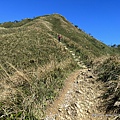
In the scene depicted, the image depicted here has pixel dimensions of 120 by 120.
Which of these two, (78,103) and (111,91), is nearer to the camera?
(78,103)

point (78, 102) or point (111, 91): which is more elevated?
point (111, 91)

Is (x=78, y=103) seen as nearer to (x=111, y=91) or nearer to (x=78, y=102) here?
(x=78, y=102)

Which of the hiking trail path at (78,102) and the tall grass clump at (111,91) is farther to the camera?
the hiking trail path at (78,102)

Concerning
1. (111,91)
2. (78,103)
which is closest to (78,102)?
(78,103)

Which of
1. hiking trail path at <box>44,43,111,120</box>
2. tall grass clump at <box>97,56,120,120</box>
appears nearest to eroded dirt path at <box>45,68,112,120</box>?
Result: hiking trail path at <box>44,43,111,120</box>

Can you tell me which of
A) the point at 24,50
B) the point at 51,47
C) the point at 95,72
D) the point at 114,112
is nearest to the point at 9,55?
the point at 24,50

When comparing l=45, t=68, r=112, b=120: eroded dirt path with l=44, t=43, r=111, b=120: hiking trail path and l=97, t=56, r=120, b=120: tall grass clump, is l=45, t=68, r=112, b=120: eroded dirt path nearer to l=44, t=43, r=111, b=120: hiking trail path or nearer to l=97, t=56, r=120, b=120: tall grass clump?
l=44, t=43, r=111, b=120: hiking trail path

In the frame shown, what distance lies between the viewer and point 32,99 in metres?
7.30

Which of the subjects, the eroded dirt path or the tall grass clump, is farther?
the eroded dirt path

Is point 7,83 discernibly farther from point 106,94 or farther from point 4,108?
point 106,94

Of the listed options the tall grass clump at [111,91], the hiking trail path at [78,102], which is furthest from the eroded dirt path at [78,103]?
the tall grass clump at [111,91]

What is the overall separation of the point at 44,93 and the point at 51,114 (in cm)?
108

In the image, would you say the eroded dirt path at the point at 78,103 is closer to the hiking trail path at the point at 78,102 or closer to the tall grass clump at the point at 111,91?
the hiking trail path at the point at 78,102

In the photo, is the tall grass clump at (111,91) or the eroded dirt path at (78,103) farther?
the eroded dirt path at (78,103)
